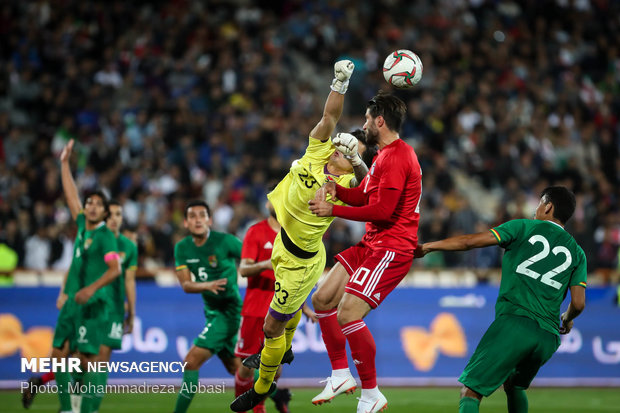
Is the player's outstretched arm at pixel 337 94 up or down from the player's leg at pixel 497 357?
up

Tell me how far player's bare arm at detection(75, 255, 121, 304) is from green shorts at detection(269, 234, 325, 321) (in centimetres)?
189

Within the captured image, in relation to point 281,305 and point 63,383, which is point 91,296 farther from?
point 281,305

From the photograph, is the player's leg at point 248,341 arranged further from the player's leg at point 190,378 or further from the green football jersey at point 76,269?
the green football jersey at point 76,269

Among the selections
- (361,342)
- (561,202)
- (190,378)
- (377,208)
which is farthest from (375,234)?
(190,378)

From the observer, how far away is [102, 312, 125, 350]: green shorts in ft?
32.6

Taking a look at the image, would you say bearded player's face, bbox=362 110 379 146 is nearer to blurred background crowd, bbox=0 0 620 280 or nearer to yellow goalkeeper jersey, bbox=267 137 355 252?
yellow goalkeeper jersey, bbox=267 137 355 252

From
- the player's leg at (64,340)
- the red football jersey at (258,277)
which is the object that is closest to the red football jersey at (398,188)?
the red football jersey at (258,277)

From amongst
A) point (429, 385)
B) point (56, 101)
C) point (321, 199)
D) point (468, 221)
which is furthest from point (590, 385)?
point (56, 101)

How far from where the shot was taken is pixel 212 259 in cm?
1020

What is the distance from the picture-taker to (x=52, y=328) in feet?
44.2

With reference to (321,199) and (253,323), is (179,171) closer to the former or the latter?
(253,323)

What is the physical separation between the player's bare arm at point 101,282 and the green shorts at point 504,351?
157 inches

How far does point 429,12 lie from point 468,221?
883 centimetres

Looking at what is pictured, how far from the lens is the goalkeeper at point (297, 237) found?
8.25 metres
